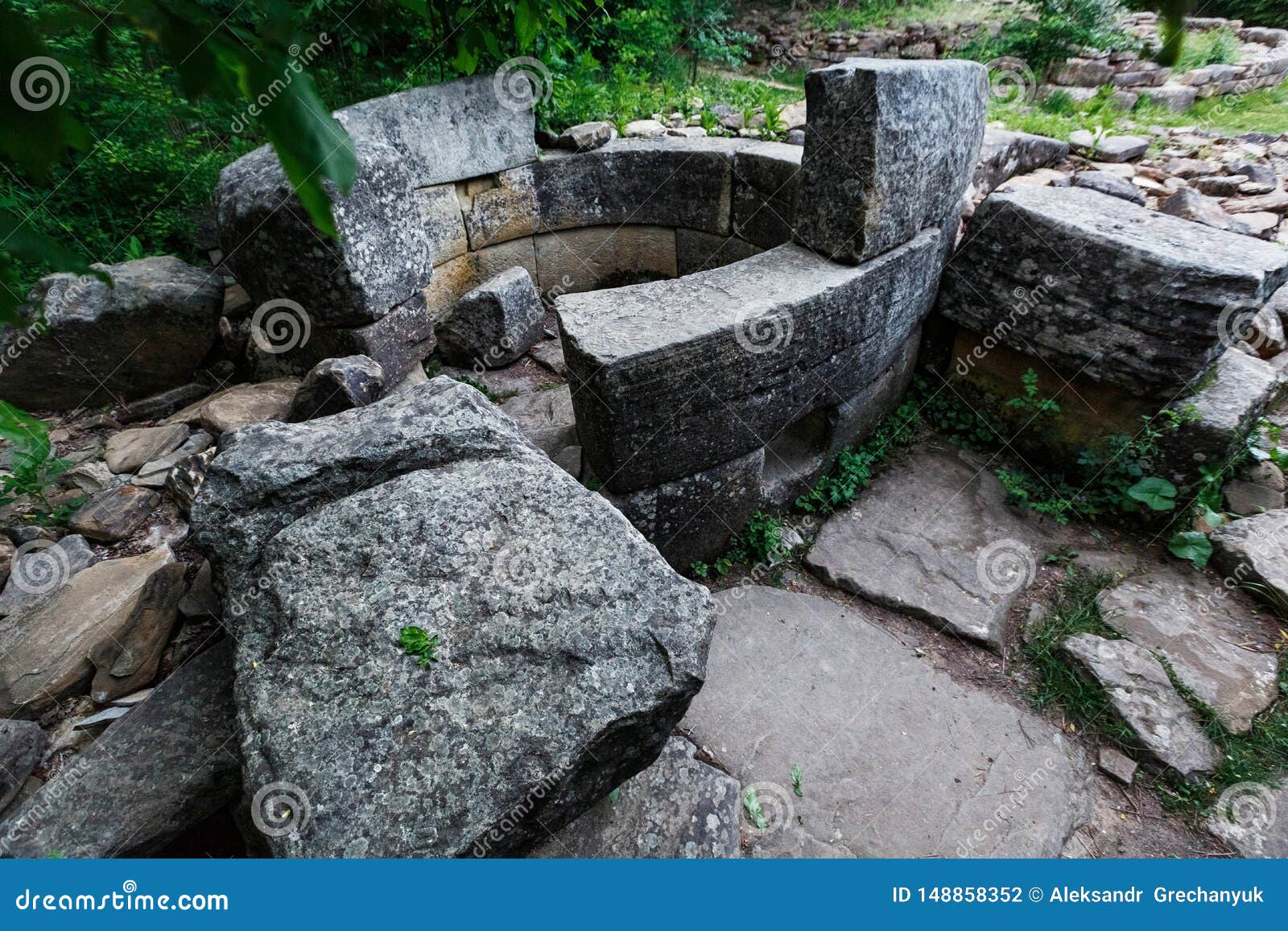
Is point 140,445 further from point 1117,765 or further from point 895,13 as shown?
point 895,13

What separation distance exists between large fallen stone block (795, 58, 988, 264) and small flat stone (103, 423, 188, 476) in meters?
3.11

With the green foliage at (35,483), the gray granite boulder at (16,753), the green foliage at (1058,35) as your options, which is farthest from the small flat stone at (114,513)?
the green foliage at (1058,35)

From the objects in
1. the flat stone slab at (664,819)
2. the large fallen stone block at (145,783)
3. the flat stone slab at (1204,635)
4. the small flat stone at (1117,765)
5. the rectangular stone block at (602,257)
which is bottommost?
the small flat stone at (1117,765)

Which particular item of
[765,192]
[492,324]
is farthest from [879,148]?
[492,324]

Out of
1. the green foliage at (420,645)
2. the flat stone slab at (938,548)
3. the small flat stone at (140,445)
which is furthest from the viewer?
the small flat stone at (140,445)

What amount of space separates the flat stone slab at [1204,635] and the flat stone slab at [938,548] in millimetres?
A: 404

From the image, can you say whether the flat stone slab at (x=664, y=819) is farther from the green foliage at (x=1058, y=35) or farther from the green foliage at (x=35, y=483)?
the green foliage at (x=1058, y=35)

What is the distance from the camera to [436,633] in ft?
5.77

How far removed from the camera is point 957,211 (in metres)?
3.61

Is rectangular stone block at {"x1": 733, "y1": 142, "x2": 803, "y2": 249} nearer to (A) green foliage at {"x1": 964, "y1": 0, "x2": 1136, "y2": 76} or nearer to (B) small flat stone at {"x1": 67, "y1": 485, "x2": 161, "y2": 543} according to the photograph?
(B) small flat stone at {"x1": 67, "y1": 485, "x2": 161, "y2": 543}

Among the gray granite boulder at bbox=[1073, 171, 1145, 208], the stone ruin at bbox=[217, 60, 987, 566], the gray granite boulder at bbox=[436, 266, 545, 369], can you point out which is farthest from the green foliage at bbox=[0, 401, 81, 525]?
the gray granite boulder at bbox=[1073, 171, 1145, 208]

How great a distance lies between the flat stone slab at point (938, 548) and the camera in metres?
3.07

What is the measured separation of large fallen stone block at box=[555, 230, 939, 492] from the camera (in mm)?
2586

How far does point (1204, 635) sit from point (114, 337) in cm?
535
